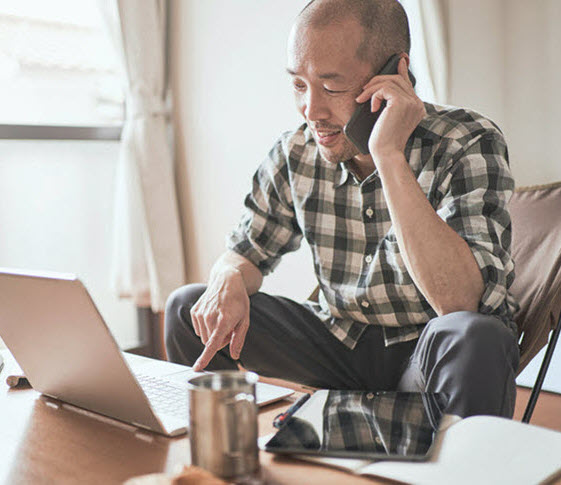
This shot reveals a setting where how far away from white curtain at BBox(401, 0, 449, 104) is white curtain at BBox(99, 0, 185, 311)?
1091 mm

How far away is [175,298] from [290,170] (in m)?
0.38

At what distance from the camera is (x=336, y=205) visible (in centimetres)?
162

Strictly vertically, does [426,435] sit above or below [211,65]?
below

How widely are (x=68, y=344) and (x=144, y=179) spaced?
1925 millimetres

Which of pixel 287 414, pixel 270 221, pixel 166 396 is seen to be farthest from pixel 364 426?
pixel 270 221

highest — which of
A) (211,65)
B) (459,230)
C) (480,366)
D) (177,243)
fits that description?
(211,65)

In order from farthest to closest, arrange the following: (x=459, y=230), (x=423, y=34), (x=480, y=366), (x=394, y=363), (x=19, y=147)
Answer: (x=19, y=147) → (x=423, y=34) → (x=394, y=363) → (x=459, y=230) → (x=480, y=366)

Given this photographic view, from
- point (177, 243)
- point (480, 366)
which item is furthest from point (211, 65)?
point (480, 366)

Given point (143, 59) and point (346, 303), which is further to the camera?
point (143, 59)

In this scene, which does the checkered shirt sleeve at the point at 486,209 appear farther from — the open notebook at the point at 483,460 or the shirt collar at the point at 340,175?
the open notebook at the point at 483,460

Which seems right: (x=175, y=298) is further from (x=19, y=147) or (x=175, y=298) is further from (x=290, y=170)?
(x=19, y=147)

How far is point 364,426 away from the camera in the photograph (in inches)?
34.8

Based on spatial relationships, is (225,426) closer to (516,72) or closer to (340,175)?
(340,175)

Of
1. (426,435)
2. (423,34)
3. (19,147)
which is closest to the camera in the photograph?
(426,435)
